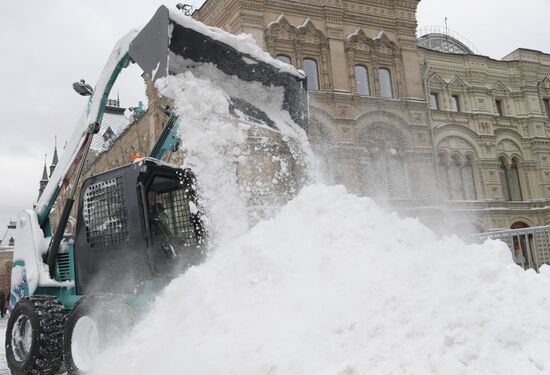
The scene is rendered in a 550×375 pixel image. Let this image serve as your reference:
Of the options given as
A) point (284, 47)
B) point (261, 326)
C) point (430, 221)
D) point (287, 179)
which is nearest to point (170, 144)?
point (287, 179)

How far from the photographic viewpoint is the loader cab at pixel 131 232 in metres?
4.86

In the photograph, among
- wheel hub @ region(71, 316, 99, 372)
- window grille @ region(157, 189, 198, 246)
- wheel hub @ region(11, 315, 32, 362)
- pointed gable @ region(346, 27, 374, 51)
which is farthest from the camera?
pointed gable @ region(346, 27, 374, 51)

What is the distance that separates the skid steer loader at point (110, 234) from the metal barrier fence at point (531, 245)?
15.5 ft

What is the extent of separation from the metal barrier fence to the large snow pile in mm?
4364

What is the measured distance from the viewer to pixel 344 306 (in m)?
3.53

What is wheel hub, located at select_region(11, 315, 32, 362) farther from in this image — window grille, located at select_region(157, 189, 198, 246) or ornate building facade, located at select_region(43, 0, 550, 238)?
ornate building facade, located at select_region(43, 0, 550, 238)

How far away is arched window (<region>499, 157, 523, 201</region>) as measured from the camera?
23438 millimetres

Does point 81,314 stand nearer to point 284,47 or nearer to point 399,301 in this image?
point 399,301

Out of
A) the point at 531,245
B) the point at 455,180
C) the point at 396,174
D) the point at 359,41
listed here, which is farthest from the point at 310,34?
the point at 531,245

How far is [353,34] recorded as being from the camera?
20.1m

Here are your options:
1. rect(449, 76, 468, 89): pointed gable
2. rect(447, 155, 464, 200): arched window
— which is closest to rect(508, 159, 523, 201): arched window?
rect(447, 155, 464, 200): arched window

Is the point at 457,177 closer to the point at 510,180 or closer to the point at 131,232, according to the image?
the point at 510,180

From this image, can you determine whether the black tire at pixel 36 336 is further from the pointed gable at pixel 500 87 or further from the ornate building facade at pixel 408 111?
the pointed gable at pixel 500 87

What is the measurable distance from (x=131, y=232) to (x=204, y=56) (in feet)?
7.86
